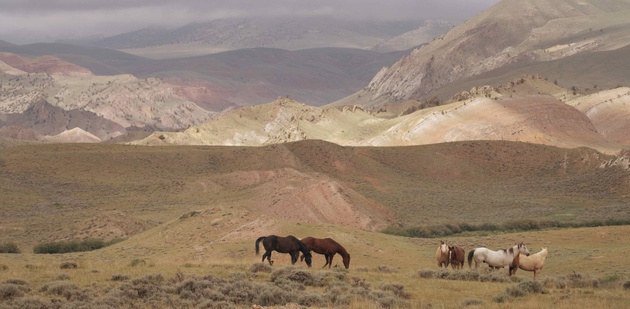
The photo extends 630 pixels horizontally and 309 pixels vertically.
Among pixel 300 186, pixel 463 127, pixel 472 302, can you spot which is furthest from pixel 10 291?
pixel 463 127

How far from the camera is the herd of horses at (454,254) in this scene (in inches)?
1144

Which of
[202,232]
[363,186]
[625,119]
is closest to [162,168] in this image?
[363,186]

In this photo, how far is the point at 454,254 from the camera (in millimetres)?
32062

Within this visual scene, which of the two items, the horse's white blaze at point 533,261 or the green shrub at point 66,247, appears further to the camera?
the green shrub at point 66,247

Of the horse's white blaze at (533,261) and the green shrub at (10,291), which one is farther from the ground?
the green shrub at (10,291)

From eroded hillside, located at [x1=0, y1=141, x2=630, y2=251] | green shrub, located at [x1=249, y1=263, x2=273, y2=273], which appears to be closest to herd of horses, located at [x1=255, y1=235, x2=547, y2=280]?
green shrub, located at [x1=249, y1=263, x2=273, y2=273]

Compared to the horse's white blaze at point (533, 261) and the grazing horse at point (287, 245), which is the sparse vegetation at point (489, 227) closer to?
the grazing horse at point (287, 245)

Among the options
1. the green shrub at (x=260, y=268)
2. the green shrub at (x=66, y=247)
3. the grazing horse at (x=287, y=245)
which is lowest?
the green shrub at (x=66, y=247)

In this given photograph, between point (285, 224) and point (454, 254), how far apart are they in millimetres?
13922

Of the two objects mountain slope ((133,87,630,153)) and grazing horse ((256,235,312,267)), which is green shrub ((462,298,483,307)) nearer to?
grazing horse ((256,235,312,267))

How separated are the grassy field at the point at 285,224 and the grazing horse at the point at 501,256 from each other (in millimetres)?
755

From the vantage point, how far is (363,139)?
152875mm

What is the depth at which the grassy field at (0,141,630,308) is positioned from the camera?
22.2 meters

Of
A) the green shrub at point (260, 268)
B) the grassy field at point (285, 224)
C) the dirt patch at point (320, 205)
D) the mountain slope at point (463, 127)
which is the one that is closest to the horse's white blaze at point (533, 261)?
the grassy field at point (285, 224)
